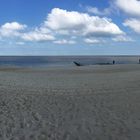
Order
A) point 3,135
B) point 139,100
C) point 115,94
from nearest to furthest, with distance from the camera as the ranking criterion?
point 3,135 < point 139,100 < point 115,94

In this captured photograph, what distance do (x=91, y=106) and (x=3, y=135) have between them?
223 inches

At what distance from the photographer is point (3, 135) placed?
385 inches

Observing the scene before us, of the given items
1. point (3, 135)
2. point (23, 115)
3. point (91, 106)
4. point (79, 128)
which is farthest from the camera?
point (91, 106)

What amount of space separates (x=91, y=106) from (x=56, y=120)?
3176 mm

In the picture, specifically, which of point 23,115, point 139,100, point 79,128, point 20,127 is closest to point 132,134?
point 79,128

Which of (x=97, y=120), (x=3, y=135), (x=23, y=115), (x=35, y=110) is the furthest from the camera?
(x=35, y=110)

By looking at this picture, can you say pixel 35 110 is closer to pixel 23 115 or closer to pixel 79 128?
pixel 23 115

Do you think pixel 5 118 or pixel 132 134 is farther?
pixel 5 118

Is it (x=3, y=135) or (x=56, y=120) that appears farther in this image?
(x=56, y=120)

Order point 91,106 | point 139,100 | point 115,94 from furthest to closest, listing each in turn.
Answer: point 115,94
point 139,100
point 91,106

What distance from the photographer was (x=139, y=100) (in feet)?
52.9

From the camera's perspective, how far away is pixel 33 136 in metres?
9.81

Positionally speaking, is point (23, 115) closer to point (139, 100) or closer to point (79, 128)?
point (79, 128)

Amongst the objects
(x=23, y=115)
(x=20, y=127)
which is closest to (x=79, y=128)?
(x=20, y=127)
